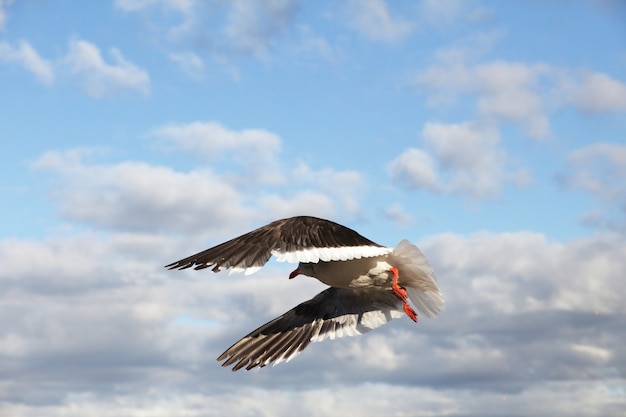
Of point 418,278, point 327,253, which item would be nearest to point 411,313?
point 418,278

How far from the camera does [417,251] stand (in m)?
14.3

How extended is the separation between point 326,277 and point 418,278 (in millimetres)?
2220

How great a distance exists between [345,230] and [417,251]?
221 cm

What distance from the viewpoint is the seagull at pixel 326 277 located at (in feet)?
38.0

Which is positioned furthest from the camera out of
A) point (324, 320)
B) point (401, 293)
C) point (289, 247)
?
point (324, 320)

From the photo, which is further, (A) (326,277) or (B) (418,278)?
(B) (418,278)

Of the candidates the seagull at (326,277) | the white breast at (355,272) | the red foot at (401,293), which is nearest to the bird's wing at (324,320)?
the seagull at (326,277)

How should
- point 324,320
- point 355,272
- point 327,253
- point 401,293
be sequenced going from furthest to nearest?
point 324,320, point 401,293, point 355,272, point 327,253

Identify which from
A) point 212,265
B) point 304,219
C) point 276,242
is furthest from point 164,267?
point 304,219

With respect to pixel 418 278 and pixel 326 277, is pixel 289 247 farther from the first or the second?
pixel 418 278

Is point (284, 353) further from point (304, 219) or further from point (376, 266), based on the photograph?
point (304, 219)

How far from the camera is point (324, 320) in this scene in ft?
56.1

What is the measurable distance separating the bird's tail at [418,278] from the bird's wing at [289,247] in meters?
1.08

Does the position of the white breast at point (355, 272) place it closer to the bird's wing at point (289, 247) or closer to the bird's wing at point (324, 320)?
the bird's wing at point (289, 247)
